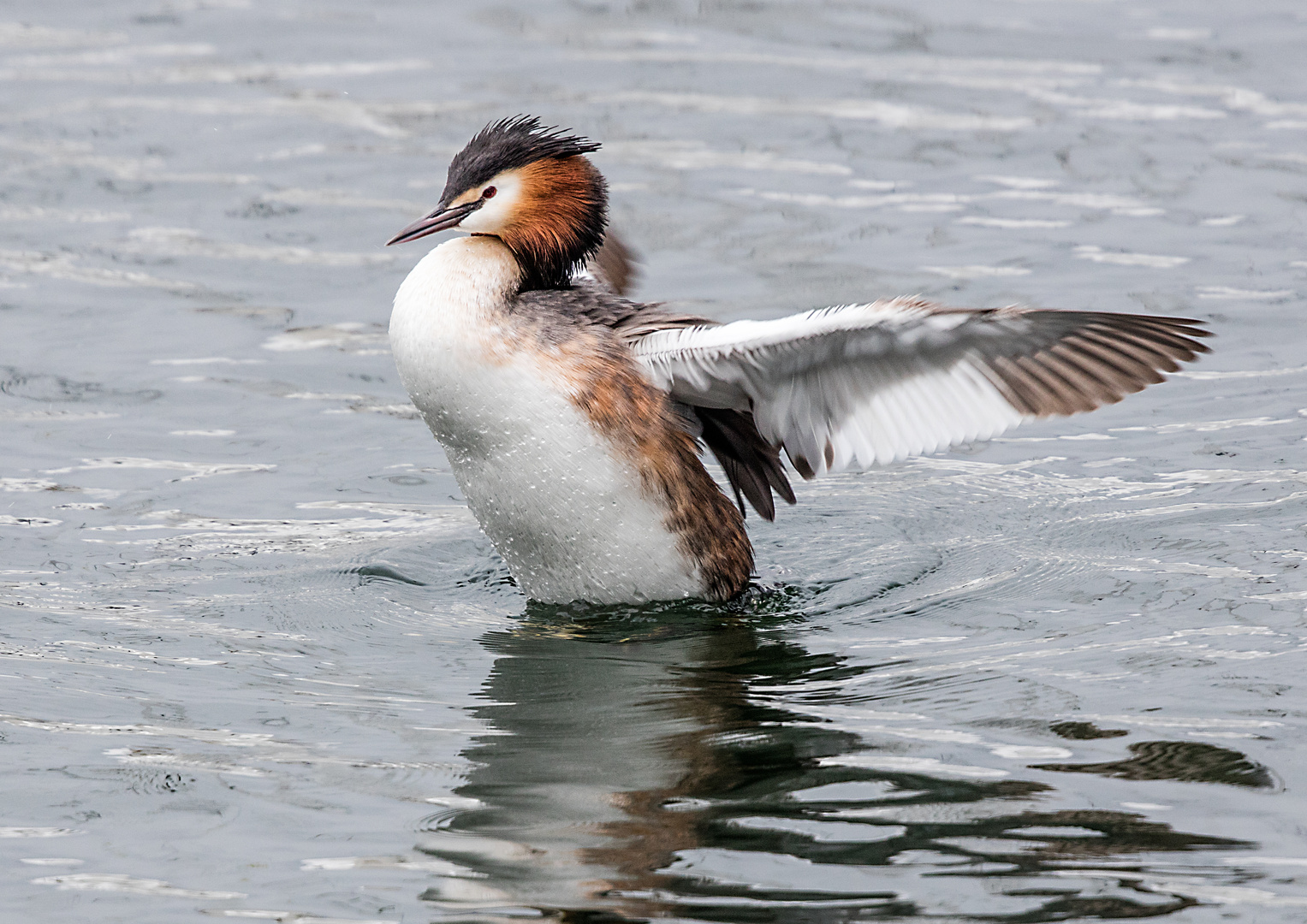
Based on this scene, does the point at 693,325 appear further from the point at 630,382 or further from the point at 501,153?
the point at 501,153

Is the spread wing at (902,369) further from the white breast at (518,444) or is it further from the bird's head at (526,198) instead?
the bird's head at (526,198)

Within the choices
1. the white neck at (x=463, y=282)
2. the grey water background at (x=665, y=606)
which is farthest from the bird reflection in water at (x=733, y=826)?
the white neck at (x=463, y=282)

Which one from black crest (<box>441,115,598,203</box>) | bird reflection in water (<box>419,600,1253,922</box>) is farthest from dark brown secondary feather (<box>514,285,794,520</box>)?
bird reflection in water (<box>419,600,1253,922</box>)

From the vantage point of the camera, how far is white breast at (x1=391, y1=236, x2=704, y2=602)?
6.98m

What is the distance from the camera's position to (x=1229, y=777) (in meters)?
5.58

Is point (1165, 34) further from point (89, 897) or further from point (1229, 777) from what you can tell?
point (89, 897)

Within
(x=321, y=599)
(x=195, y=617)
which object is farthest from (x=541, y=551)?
(x=195, y=617)

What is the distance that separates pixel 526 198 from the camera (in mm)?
7305

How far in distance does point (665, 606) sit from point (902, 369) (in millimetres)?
1451

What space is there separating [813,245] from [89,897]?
777 cm

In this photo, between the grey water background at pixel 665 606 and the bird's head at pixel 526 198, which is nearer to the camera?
the grey water background at pixel 665 606

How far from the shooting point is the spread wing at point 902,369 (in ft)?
21.5

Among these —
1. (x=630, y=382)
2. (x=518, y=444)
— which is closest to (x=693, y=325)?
(x=630, y=382)

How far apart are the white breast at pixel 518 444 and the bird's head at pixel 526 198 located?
0.10m
